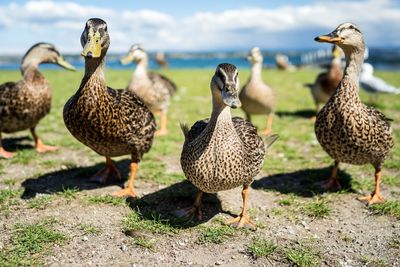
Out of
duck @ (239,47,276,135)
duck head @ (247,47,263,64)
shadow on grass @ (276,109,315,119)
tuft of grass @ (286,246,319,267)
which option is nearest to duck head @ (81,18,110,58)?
tuft of grass @ (286,246,319,267)

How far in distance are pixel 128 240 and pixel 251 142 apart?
190 cm

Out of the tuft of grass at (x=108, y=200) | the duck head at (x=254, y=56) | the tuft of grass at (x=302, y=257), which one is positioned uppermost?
the duck head at (x=254, y=56)

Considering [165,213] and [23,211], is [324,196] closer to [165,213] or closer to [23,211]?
[165,213]

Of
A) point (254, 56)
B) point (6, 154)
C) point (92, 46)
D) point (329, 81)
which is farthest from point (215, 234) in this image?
point (329, 81)

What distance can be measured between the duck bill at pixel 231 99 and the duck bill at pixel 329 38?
2.13 meters

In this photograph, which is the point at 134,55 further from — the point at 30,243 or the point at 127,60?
the point at 30,243

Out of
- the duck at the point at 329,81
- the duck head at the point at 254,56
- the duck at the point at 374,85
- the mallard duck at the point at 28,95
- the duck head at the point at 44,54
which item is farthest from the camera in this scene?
the duck at the point at 374,85

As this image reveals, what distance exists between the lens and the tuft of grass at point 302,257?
13.0ft

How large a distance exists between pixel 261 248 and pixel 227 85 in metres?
1.82

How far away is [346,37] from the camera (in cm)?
539

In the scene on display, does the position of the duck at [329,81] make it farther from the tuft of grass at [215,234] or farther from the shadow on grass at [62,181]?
the tuft of grass at [215,234]

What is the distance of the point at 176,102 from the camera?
45.5 ft

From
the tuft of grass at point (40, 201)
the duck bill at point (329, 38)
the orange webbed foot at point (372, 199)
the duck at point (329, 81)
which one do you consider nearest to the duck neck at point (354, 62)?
the duck bill at point (329, 38)

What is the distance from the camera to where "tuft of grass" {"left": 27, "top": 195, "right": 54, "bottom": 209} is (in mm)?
5125
